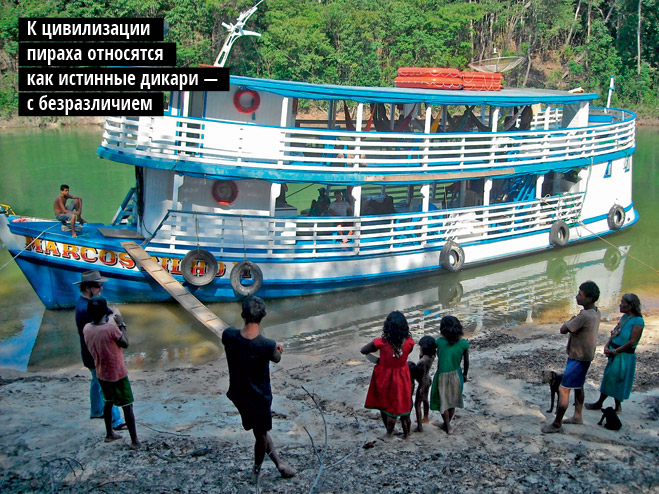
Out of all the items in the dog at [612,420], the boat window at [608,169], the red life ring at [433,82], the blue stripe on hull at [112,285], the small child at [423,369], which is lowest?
the blue stripe on hull at [112,285]

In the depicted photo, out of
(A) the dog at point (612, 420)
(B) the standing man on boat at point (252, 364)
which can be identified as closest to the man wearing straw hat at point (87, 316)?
(B) the standing man on boat at point (252, 364)

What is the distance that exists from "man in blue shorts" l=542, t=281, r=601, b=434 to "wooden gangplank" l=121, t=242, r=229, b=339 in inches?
206

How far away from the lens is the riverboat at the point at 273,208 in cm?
1099

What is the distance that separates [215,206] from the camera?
11.9 meters

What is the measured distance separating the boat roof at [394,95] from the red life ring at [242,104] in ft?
0.83

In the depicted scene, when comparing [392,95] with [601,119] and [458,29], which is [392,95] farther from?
[458,29]

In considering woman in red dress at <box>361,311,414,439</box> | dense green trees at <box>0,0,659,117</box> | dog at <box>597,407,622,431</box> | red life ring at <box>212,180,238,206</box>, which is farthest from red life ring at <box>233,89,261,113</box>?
dense green trees at <box>0,0,659,117</box>

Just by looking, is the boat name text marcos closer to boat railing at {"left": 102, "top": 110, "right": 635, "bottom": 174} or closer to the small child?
boat railing at {"left": 102, "top": 110, "right": 635, "bottom": 174}

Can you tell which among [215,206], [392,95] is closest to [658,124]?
[392,95]

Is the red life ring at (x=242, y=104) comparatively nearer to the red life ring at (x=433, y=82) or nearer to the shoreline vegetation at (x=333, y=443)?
the red life ring at (x=433, y=82)

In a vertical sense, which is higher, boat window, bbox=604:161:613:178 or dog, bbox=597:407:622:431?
boat window, bbox=604:161:613:178

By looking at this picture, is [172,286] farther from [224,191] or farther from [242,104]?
[242,104]

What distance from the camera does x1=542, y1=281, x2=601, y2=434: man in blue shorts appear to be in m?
5.76

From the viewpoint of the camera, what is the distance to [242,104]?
11.7 metres
